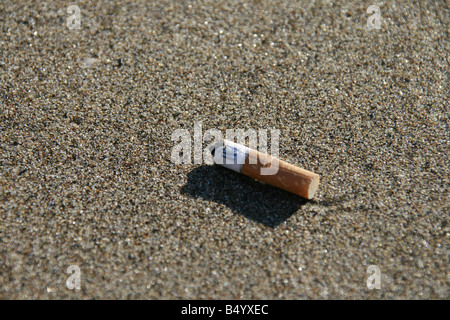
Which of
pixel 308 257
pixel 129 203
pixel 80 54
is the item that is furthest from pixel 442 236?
pixel 80 54

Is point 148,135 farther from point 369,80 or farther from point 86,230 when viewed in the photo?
point 369,80

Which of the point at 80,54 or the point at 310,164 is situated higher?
the point at 80,54

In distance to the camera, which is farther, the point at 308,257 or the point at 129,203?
the point at 129,203
